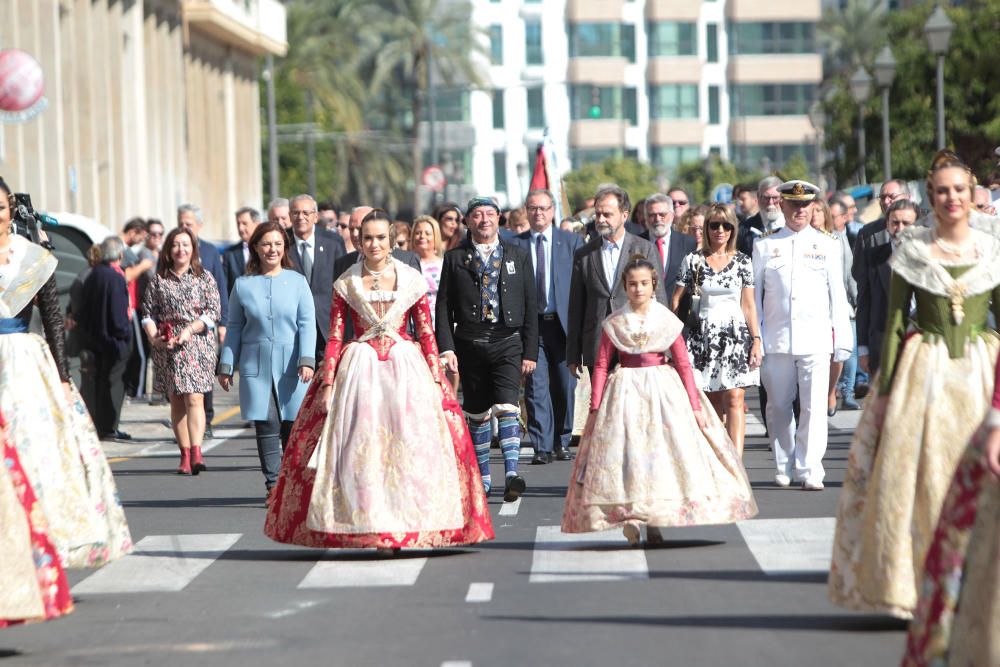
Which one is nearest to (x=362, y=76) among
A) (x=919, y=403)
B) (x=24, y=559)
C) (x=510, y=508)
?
(x=510, y=508)

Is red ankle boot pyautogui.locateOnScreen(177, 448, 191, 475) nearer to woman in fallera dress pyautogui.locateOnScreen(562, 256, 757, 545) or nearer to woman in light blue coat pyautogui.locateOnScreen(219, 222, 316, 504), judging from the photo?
woman in light blue coat pyautogui.locateOnScreen(219, 222, 316, 504)

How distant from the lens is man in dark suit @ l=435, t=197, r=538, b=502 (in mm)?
14352

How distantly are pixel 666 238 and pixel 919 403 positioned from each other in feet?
26.8

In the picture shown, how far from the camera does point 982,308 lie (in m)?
8.72

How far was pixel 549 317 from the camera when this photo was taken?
1675cm

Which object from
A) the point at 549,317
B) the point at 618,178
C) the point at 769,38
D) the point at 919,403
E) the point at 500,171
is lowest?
the point at 919,403

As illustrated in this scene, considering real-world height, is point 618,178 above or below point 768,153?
below

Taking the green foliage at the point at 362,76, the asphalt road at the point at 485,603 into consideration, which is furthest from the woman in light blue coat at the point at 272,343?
the green foliage at the point at 362,76

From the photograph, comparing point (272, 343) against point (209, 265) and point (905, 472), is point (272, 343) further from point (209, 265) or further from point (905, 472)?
point (209, 265)

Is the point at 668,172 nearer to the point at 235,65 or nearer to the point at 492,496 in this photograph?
the point at 235,65

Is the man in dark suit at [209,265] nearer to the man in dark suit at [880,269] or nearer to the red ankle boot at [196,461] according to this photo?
the red ankle boot at [196,461]

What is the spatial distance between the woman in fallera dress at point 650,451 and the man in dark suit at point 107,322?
9.67 meters

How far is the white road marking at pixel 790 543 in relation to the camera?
10367 millimetres

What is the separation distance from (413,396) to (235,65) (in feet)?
169
